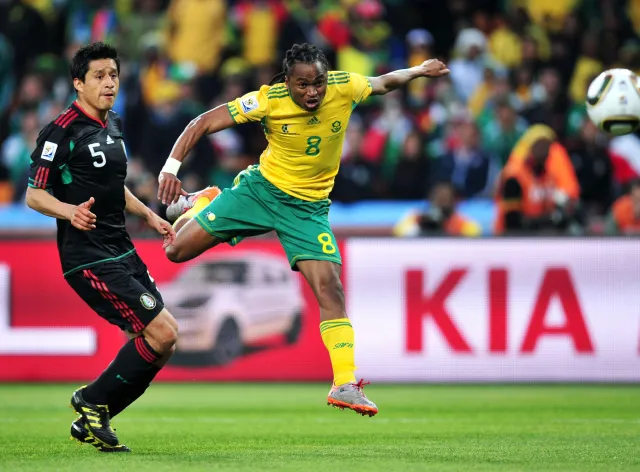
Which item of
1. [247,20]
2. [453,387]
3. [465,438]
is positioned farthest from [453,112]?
[465,438]

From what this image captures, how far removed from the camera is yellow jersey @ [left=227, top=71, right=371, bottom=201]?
8164 mm

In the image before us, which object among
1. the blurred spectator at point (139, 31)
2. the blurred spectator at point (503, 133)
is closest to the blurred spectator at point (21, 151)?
the blurred spectator at point (139, 31)

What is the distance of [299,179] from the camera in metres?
8.41

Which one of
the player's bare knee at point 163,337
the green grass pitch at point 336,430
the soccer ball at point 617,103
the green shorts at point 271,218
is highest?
the soccer ball at point 617,103

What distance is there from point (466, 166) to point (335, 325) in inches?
313

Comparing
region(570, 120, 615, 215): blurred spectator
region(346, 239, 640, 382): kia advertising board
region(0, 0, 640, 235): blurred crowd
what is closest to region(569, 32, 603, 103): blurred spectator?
region(0, 0, 640, 235): blurred crowd

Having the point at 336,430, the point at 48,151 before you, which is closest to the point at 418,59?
the point at 336,430

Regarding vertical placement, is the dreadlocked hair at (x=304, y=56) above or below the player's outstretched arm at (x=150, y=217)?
above

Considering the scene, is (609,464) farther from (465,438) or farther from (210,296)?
(210,296)

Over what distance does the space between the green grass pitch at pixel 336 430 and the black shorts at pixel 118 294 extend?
0.82m

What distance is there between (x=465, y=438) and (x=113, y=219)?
2.80 m

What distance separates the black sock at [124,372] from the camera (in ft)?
24.8

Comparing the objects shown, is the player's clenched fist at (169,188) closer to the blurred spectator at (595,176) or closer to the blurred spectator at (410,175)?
the blurred spectator at (410,175)

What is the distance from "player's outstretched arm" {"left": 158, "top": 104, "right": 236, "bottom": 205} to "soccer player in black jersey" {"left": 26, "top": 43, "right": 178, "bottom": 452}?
0.31 m
